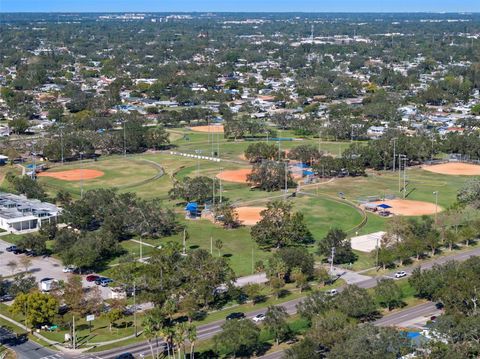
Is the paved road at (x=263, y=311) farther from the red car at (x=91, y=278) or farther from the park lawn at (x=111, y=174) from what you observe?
the park lawn at (x=111, y=174)

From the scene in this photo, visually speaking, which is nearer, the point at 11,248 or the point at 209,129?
the point at 11,248

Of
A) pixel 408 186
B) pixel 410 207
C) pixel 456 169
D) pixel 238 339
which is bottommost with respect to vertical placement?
pixel 456 169

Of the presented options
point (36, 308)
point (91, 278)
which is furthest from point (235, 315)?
point (91, 278)

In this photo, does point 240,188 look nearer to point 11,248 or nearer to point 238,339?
point 11,248

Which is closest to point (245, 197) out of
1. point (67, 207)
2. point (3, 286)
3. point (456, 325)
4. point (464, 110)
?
point (67, 207)

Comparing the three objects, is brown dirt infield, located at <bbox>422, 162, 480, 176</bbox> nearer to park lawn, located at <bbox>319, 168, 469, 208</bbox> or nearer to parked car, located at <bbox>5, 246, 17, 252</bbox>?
park lawn, located at <bbox>319, 168, 469, 208</bbox>

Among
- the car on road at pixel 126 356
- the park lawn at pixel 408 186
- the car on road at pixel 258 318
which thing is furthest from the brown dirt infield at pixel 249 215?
the car on road at pixel 126 356

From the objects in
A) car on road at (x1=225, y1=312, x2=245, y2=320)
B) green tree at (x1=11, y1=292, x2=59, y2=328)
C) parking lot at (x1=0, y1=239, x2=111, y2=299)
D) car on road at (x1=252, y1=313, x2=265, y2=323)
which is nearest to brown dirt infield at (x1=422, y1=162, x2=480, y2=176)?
car on road at (x1=225, y1=312, x2=245, y2=320)
